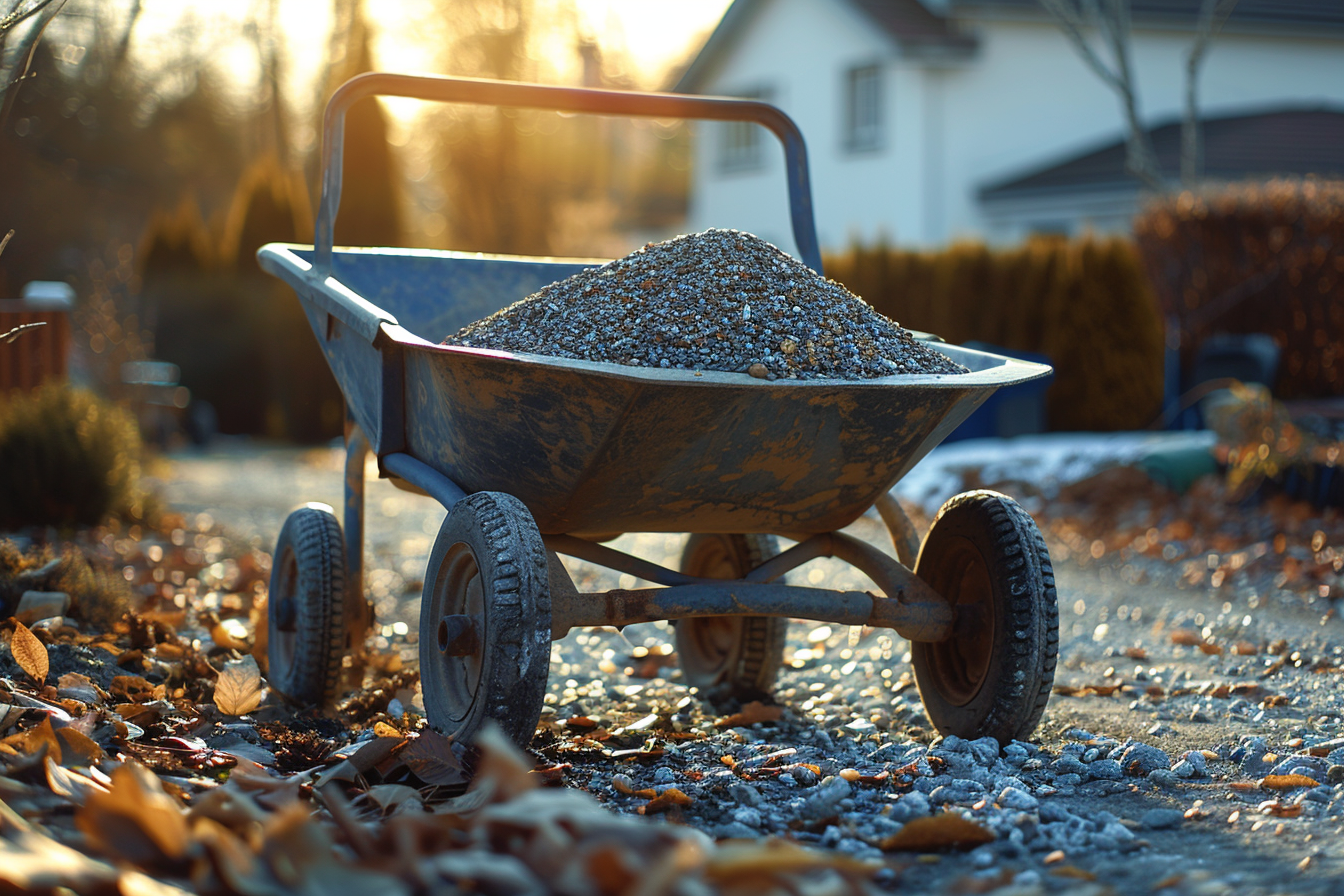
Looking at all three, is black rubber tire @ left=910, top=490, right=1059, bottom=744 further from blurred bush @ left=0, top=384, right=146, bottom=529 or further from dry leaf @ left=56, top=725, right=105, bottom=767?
blurred bush @ left=0, top=384, right=146, bottom=529

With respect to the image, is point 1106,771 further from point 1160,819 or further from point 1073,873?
point 1073,873

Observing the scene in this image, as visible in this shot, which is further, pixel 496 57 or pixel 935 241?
pixel 496 57

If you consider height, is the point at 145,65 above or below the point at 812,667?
above

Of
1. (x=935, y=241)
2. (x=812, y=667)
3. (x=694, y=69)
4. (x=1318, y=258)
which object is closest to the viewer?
(x=812, y=667)

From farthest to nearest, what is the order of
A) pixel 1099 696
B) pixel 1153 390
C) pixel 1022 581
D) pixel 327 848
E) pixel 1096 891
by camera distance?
pixel 1153 390
pixel 1099 696
pixel 1022 581
pixel 1096 891
pixel 327 848

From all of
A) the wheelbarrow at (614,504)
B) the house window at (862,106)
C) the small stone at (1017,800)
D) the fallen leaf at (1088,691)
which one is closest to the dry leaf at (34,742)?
the wheelbarrow at (614,504)

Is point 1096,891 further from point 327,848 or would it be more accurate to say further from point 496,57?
point 496,57

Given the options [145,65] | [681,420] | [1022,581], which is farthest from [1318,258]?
[145,65]

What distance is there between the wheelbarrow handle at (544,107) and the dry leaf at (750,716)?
3.87 ft

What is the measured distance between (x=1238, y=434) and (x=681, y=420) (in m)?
4.68

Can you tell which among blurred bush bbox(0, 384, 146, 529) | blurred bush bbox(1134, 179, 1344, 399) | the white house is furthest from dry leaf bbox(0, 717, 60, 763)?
the white house

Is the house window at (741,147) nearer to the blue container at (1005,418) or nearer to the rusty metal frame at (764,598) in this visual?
the blue container at (1005,418)

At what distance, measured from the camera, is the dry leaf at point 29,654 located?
262 centimetres

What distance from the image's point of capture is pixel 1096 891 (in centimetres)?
167
